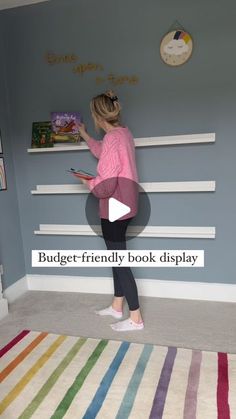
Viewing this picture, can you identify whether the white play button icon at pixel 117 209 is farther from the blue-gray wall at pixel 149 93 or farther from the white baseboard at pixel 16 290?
the white baseboard at pixel 16 290

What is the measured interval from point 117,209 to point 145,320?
78 centimetres

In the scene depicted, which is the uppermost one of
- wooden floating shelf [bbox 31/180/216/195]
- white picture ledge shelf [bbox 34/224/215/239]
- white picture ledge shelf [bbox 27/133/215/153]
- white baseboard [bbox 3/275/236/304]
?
white picture ledge shelf [bbox 27/133/215/153]

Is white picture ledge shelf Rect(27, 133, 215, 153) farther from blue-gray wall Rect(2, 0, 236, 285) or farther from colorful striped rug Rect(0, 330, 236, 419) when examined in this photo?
colorful striped rug Rect(0, 330, 236, 419)

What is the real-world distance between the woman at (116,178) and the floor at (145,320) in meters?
0.14

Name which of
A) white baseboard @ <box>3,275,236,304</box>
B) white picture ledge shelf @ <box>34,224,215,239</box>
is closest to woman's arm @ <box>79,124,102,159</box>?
white picture ledge shelf @ <box>34,224,215,239</box>

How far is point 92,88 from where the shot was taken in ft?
8.05

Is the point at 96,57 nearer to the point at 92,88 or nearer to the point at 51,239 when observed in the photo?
the point at 92,88

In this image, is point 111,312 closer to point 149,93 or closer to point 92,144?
point 92,144

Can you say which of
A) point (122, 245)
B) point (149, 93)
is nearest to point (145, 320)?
point (122, 245)

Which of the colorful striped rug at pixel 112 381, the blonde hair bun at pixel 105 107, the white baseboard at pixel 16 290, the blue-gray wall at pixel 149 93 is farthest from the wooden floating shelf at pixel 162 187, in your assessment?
the colorful striped rug at pixel 112 381

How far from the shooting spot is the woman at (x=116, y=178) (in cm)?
197

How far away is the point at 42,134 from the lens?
2.59 meters

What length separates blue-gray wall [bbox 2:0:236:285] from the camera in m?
2.22

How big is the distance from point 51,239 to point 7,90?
1.19 m
